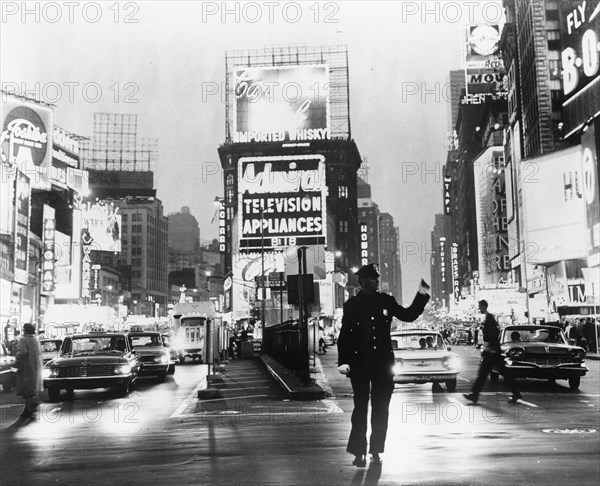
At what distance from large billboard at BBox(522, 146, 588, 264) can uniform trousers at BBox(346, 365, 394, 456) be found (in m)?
59.0

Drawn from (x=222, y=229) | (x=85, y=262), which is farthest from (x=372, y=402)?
(x=222, y=229)

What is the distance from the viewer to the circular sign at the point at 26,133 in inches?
3292

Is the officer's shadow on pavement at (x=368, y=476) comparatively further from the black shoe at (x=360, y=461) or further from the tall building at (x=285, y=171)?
the tall building at (x=285, y=171)

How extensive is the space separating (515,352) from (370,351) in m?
12.3

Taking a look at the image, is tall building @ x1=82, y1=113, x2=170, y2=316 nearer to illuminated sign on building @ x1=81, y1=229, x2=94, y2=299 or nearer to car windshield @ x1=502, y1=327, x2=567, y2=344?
illuminated sign on building @ x1=81, y1=229, x2=94, y2=299

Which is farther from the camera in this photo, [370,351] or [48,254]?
[48,254]

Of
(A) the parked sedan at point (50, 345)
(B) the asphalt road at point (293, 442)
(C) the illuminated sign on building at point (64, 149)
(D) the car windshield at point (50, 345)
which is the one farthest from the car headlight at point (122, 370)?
(C) the illuminated sign on building at point (64, 149)

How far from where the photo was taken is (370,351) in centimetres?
818

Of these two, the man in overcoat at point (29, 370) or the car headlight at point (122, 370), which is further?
the car headlight at point (122, 370)

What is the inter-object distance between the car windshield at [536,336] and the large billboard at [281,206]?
47279 mm

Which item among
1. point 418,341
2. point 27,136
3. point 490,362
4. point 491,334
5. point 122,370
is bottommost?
point 122,370

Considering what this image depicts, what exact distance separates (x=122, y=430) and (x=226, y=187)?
485ft

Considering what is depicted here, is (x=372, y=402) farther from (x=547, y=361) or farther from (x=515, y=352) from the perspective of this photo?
(x=547, y=361)

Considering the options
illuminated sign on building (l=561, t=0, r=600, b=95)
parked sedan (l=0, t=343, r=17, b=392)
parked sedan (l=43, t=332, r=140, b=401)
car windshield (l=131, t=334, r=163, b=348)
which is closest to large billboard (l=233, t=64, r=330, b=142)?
illuminated sign on building (l=561, t=0, r=600, b=95)
